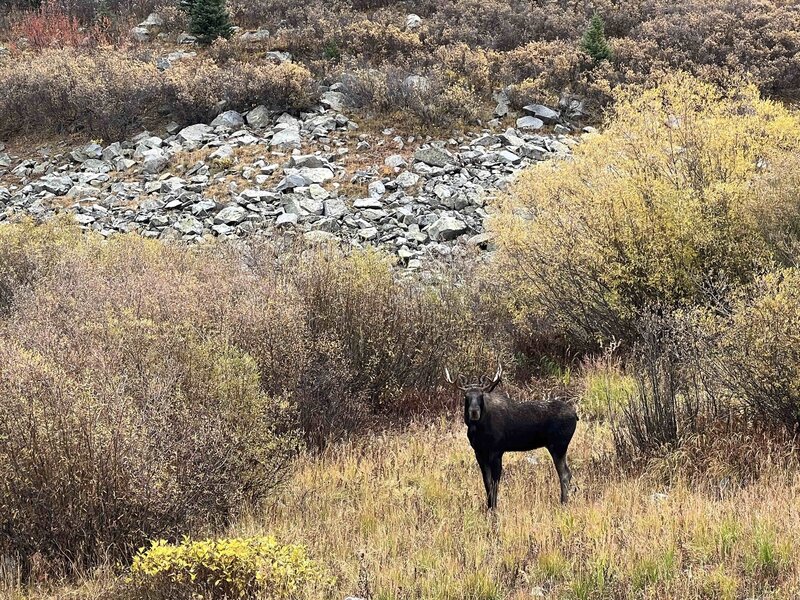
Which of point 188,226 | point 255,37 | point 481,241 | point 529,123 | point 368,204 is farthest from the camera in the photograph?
point 255,37

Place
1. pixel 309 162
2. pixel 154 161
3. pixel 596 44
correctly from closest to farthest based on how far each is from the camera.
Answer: pixel 309 162
pixel 154 161
pixel 596 44

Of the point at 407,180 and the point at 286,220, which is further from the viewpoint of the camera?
the point at 407,180

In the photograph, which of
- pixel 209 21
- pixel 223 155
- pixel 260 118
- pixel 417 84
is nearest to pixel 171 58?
pixel 209 21

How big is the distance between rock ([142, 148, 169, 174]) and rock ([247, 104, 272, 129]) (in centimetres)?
289

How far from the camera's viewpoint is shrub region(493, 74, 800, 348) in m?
10.4

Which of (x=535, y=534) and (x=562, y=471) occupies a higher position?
(x=535, y=534)

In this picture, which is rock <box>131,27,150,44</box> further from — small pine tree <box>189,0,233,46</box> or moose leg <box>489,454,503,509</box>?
moose leg <box>489,454,503,509</box>

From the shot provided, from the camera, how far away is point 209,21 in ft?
85.5

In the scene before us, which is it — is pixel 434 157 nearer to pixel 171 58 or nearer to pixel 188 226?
pixel 188 226

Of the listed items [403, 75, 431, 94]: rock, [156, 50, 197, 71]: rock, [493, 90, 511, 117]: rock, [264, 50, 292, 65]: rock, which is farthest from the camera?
[156, 50, 197, 71]: rock

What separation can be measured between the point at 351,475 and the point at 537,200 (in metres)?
6.79

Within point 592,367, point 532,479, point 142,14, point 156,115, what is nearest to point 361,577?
point 532,479

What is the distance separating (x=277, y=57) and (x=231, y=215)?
33.0 ft

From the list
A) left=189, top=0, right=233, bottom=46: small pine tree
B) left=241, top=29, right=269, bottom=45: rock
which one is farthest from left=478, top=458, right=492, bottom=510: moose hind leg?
left=189, top=0, right=233, bottom=46: small pine tree
